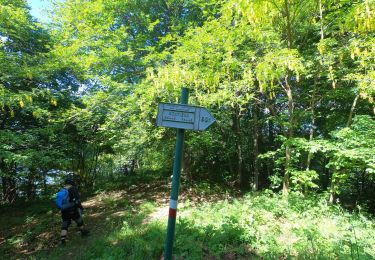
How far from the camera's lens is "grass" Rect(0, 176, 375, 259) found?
4.98 metres

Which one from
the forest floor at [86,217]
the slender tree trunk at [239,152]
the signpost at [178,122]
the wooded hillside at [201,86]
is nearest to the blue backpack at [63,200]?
the forest floor at [86,217]

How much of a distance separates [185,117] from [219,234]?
343 cm

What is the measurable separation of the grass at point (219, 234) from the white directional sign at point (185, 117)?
2.56 metres

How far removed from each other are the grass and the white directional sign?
8.41 feet

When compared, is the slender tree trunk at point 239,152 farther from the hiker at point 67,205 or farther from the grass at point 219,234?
the hiker at point 67,205

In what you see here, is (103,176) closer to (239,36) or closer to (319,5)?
(239,36)

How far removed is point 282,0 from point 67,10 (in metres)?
9.29

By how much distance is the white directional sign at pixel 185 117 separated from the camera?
9.48 feet

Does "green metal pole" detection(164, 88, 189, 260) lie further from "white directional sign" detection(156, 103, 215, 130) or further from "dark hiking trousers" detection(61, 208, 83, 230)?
"dark hiking trousers" detection(61, 208, 83, 230)

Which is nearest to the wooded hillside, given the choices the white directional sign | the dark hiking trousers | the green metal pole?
the dark hiking trousers

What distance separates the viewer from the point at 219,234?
5.54 m

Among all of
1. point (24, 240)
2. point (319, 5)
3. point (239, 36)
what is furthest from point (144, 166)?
point (319, 5)

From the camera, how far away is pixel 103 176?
65.5ft

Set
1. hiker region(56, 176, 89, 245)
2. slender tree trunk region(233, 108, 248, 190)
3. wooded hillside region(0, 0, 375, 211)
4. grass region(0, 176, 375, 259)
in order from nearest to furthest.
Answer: grass region(0, 176, 375, 259) < wooded hillside region(0, 0, 375, 211) < hiker region(56, 176, 89, 245) < slender tree trunk region(233, 108, 248, 190)
